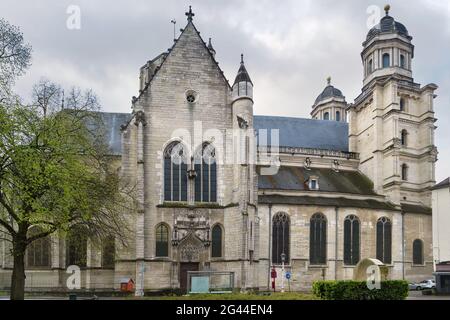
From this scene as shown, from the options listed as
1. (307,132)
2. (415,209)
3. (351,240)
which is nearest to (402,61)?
(307,132)

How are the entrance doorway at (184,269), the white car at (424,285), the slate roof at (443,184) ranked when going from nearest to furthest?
the entrance doorway at (184,269)
the white car at (424,285)
the slate roof at (443,184)

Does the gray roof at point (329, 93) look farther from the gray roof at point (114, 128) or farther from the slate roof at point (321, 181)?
the gray roof at point (114, 128)

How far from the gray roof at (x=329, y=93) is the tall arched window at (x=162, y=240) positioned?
155 feet

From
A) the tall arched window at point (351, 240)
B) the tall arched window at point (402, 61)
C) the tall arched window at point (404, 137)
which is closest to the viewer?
the tall arched window at point (351, 240)

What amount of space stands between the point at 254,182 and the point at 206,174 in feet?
11.1

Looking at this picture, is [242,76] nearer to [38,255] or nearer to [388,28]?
[38,255]

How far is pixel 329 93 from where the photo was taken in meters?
76.2

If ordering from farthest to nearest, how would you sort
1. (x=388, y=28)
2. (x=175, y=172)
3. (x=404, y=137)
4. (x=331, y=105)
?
(x=331, y=105), (x=388, y=28), (x=404, y=137), (x=175, y=172)

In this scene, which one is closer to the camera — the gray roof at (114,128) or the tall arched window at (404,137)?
the gray roof at (114,128)

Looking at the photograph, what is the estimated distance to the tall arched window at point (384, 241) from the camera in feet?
147

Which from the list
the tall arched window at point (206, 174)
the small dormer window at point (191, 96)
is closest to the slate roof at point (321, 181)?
the tall arched window at point (206, 174)
